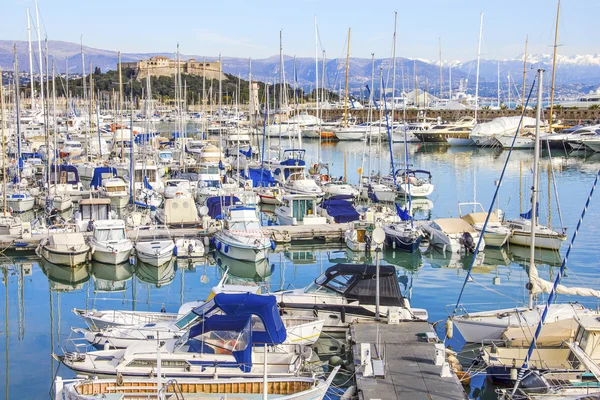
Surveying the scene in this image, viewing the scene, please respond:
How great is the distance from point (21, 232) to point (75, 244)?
420 centimetres

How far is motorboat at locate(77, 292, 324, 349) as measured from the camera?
1521cm

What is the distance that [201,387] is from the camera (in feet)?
45.5

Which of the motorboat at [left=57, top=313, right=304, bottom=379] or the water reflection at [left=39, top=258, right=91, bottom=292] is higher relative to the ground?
the motorboat at [left=57, top=313, right=304, bottom=379]

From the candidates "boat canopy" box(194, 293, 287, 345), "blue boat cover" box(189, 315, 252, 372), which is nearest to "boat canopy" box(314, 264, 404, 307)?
"boat canopy" box(194, 293, 287, 345)

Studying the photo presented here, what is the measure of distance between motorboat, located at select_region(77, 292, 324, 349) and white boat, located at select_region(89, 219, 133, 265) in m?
8.88

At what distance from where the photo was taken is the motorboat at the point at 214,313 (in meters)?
15.2

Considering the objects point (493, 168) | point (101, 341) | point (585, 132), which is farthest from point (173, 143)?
point (101, 341)

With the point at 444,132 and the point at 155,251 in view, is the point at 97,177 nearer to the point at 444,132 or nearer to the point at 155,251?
the point at 155,251

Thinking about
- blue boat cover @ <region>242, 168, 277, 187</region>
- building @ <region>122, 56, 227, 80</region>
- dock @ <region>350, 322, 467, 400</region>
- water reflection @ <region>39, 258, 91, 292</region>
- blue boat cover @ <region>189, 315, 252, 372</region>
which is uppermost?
building @ <region>122, 56, 227, 80</region>

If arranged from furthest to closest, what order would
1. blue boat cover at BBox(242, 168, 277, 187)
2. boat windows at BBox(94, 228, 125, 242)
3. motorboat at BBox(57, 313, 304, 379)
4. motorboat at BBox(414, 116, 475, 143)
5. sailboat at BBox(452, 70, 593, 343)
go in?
motorboat at BBox(414, 116, 475, 143)
blue boat cover at BBox(242, 168, 277, 187)
boat windows at BBox(94, 228, 125, 242)
sailboat at BBox(452, 70, 593, 343)
motorboat at BBox(57, 313, 304, 379)

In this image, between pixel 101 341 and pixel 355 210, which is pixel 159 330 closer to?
pixel 101 341

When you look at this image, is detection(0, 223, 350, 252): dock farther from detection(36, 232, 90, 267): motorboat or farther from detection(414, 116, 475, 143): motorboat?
detection(414, 116, 475, 143): motorboat

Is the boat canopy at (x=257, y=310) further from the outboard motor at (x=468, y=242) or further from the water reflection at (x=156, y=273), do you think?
the outboard motor at (x=468, y=242)

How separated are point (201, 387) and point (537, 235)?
710 inches
